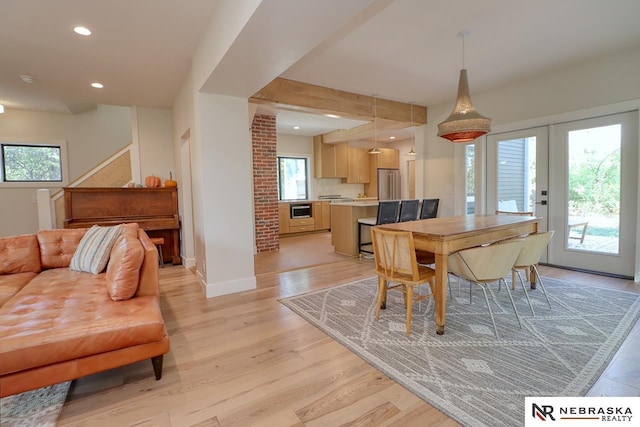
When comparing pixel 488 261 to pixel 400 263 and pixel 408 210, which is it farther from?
pixel 408 210

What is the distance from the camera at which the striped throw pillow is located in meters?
2.74

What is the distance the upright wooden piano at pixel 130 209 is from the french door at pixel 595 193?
559 centimetres

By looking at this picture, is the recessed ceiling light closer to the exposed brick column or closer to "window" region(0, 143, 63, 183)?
the exposed brick column

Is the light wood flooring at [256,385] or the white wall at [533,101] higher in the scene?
the white wall at [533,101]

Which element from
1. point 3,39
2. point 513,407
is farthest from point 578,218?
point 3,39

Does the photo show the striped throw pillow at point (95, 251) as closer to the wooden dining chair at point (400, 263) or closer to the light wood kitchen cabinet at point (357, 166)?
the wooden dining chair at point (400, 263)

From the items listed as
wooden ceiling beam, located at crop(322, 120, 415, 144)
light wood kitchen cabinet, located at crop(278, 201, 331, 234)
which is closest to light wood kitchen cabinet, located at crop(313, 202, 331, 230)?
light wood kitchen cabinet, located at crop(278, 201, 331, 234)

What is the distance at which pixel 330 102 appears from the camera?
14.9 ft

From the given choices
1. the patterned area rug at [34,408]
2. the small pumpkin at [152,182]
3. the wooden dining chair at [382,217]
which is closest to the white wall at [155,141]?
the small pumpkin at [152,182]

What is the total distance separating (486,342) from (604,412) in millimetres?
749

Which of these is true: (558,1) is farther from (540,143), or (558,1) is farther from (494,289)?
(494,289)

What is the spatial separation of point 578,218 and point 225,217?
14.8ft

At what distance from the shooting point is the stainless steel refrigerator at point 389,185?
8844 millimetres

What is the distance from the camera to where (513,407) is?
1561 millimetres
